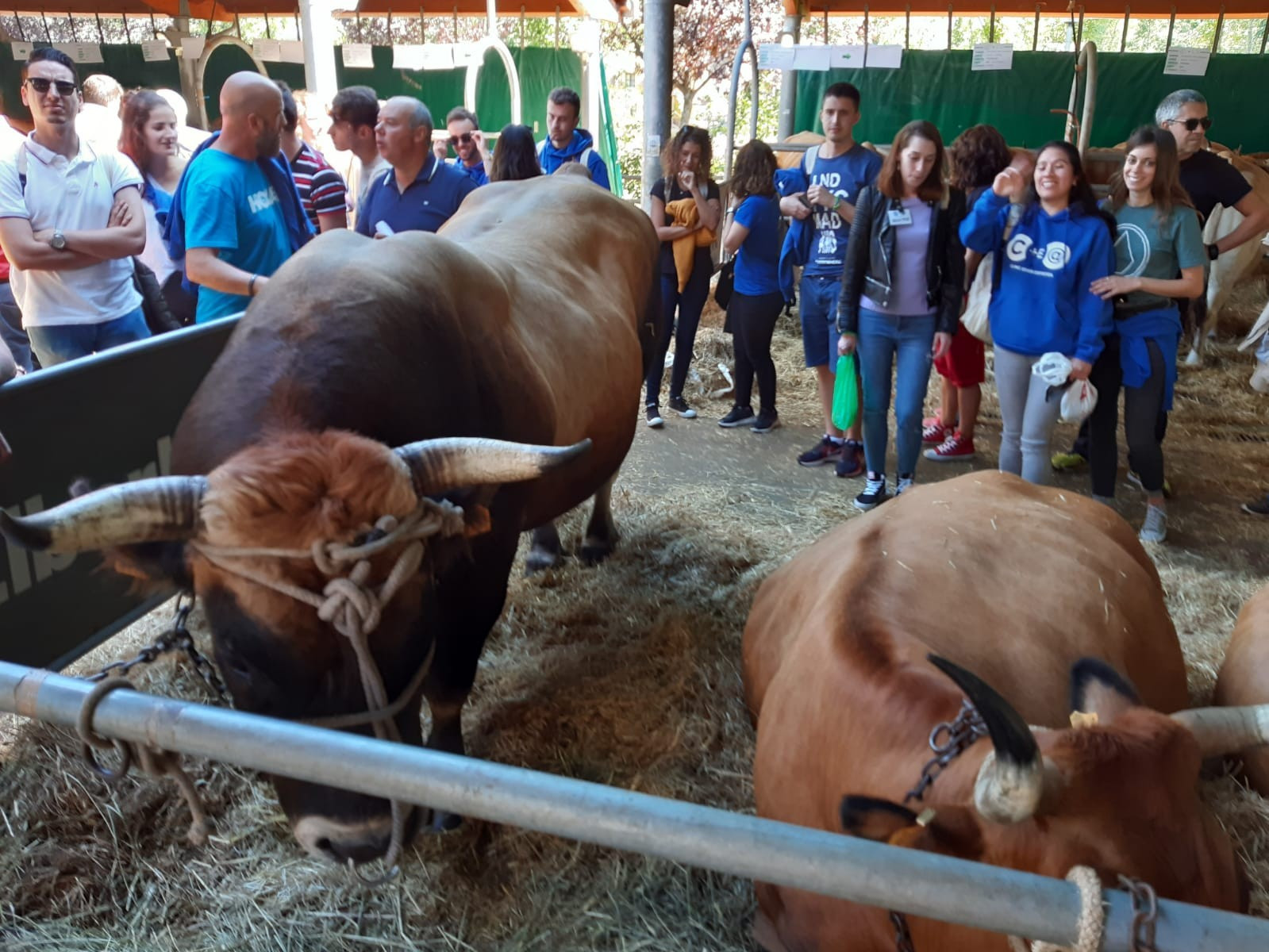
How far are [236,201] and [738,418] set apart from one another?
167 inches

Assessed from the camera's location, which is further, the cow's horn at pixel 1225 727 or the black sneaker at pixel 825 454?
the black sneaker at pixel 825 454

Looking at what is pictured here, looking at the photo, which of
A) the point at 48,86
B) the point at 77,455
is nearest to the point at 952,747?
the point at 77,455

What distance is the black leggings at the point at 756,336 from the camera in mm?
→ 6824

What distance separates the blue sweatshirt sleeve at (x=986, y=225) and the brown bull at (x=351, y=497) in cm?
293

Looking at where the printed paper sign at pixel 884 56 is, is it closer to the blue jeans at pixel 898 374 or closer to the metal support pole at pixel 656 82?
the metal support pole at pixel 656 82

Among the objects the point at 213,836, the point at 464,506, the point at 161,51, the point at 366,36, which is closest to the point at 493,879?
the point at 213,836

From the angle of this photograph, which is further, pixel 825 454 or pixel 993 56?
pixel 993 56

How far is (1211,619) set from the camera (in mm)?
4215

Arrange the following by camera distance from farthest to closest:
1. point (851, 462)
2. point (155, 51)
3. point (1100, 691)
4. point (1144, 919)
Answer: point (155, 51)
point (851, 462)
point (1100, 691)
point (1144, 919)

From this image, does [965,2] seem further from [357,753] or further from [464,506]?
[357,753]

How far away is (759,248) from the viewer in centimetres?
671

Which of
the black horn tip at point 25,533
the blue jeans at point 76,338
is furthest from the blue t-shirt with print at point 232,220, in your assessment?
the black horn tip at point 25,533

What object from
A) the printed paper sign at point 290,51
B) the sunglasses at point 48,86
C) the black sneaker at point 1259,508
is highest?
the printed paper sign at point 290,51

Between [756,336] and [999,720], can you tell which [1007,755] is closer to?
[999,720]
